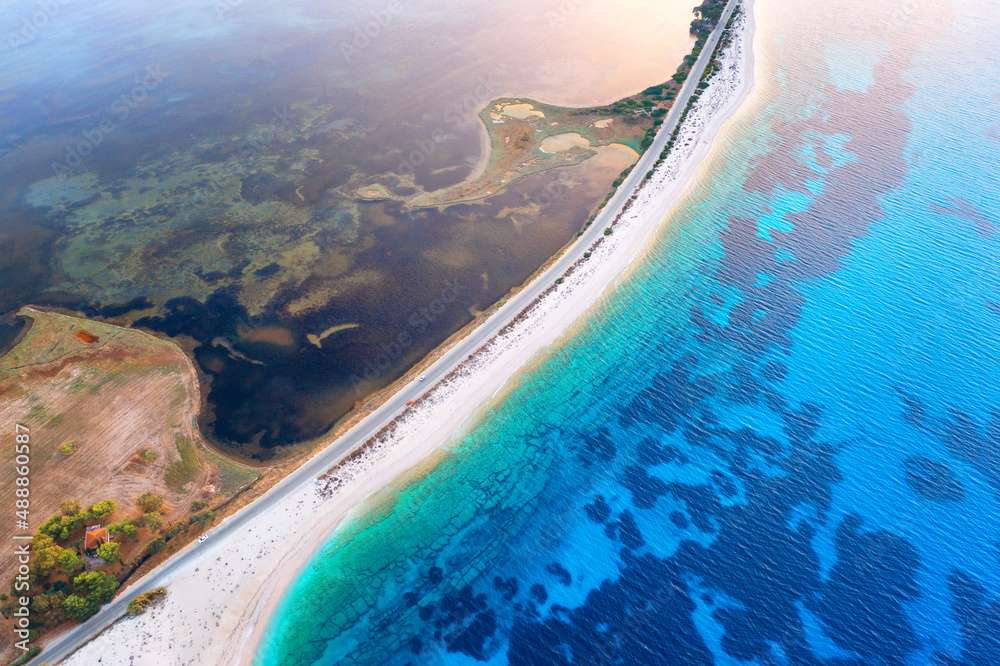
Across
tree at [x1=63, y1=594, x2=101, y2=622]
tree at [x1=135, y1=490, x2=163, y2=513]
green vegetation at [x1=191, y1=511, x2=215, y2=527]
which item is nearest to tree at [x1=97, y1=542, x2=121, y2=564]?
tree at [x1=63, y1=594, x2=101, y2=622]

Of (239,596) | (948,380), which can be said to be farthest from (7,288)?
(948,380)

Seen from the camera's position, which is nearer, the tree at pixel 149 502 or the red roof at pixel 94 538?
the red roof at pixel 94 538

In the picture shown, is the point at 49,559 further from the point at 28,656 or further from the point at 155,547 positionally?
the point at 155,547

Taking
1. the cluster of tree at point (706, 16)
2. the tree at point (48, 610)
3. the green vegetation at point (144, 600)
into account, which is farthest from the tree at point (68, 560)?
the cluster of tree at point (706, 16)

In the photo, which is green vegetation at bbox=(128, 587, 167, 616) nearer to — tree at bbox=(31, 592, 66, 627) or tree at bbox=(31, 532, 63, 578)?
tree at bbox=(31, 592, 66, 627)

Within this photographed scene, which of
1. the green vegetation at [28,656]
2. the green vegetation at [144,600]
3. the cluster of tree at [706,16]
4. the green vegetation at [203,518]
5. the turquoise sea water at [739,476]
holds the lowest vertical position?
the green vegetation at [28,656]

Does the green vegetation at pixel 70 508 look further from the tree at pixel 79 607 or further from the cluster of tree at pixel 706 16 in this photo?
the cluster of tree at pixel 706 16

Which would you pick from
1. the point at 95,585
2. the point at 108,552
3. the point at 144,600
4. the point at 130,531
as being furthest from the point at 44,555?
the point at 144,600
